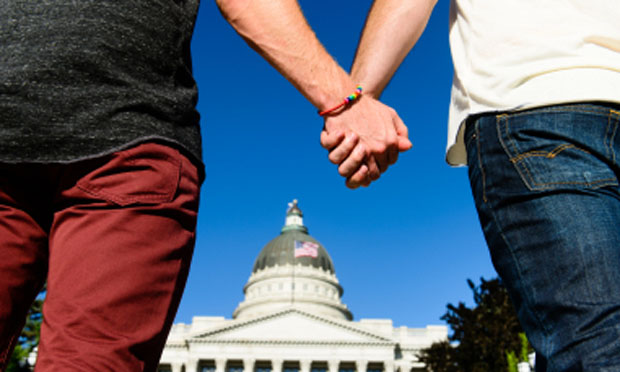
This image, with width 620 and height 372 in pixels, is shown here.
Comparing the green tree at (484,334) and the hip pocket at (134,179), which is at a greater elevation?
the green tree at (484,334)

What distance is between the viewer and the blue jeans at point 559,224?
1.92 metres

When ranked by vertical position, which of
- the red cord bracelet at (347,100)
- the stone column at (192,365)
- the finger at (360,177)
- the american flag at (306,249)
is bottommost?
the finger at (360,177)

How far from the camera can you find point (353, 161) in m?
2.97

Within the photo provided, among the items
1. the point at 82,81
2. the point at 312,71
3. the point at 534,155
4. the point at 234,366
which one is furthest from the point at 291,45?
the point at 234,366

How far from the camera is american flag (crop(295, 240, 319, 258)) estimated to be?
73625mm

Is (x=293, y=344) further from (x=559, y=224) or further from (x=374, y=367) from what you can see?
(x=559, y=224)

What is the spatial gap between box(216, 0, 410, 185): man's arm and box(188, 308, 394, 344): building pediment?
52801mm

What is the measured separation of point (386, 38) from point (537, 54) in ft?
3.07

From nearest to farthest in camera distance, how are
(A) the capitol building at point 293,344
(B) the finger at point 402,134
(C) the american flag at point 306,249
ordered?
1. (B) the finger at point 402,134
2. (A) the capitol building at point 293,344
3. (C) the american flag at point 306,249

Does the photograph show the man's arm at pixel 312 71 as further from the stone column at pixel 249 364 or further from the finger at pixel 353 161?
the stone column at pixel 249 364

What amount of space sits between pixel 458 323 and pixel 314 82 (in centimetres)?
2740

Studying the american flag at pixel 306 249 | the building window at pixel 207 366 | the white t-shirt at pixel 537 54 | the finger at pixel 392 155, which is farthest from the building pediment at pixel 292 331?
the white t-shirt at pixel 537 54

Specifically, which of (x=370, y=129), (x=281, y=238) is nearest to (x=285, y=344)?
(x=281, y=238)

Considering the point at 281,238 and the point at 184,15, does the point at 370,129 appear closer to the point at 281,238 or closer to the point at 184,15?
the point at 184,15
